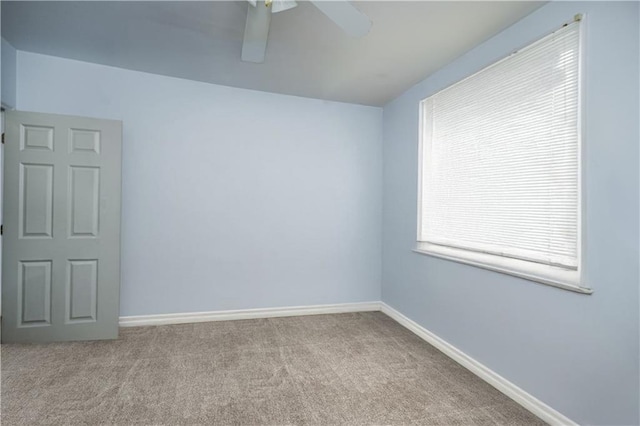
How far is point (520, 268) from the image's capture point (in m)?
2.13

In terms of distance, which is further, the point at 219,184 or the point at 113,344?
the point at 219,184

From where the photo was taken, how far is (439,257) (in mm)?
2893

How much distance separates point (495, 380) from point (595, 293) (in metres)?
0.98

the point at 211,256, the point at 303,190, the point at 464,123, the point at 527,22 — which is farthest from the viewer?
the point at 303,190

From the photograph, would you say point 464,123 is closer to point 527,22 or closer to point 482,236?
point 527,22

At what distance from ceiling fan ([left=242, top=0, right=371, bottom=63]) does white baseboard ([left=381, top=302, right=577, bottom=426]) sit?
241 centimetres

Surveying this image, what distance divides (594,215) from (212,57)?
9.64ft

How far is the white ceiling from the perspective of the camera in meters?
2.11

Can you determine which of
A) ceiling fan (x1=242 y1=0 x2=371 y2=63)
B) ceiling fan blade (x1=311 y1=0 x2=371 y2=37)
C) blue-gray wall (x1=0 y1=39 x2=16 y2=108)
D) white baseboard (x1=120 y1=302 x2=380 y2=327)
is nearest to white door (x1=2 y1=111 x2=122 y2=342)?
blue-gray wall (x1=0 y1=39 x2=16 y2=108)

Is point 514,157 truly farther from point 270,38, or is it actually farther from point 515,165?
point 270,38

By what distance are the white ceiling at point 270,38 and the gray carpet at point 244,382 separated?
2.50m

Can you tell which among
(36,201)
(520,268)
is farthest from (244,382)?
(36,201)

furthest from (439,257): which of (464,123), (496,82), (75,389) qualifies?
(75,389)

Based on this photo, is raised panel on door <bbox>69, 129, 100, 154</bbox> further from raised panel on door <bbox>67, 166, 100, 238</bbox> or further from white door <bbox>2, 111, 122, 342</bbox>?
raised panel on door <bbox>67, 166, 100, 238</bbox>
